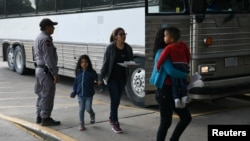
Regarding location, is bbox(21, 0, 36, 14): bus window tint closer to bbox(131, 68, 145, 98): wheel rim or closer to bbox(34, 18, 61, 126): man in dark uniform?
bbox(131, 68, 145, 98): wheel rim

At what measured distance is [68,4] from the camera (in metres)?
11.3

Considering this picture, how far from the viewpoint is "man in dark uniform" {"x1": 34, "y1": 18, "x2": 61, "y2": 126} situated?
7.13m

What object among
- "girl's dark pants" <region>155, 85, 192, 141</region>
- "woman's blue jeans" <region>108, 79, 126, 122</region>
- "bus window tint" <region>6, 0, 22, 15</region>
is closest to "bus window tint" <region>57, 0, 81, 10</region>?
"bus window tint" <region>6, 0, 22, 15</region>

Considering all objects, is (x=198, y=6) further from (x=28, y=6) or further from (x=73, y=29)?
(x=28, y=6)

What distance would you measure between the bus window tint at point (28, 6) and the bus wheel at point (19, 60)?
4.17 feet

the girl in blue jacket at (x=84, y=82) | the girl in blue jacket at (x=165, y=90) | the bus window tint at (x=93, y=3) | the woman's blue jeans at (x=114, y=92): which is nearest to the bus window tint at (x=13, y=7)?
the bus window tint at (x=93, y=3)

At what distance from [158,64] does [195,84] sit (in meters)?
0.64

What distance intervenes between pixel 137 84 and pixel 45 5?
191 inches

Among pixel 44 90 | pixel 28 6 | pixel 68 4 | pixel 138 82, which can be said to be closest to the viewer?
pixel 44 90

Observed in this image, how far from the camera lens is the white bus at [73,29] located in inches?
348

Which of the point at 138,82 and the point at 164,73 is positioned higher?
the point at 164,73

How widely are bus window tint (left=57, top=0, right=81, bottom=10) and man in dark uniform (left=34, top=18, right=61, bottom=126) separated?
358cm

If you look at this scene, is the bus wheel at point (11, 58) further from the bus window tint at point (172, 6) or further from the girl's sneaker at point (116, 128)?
the girl's sneaker at point (116, 128)

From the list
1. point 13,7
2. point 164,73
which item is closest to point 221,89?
point 164,73
